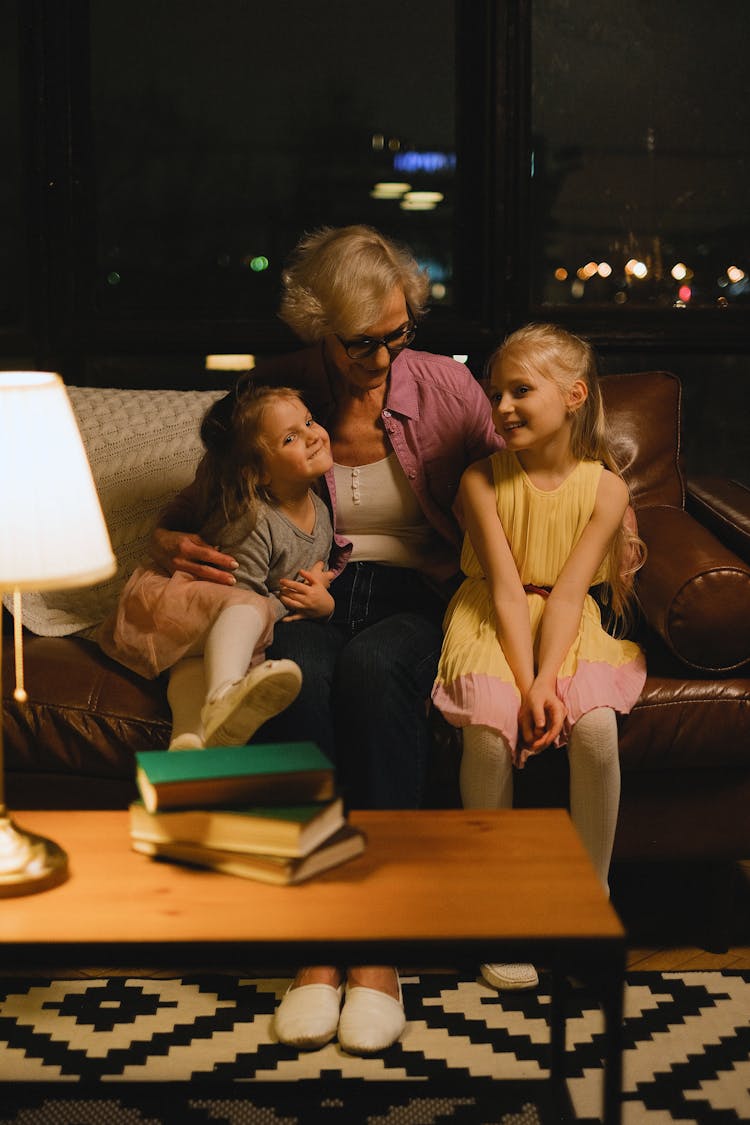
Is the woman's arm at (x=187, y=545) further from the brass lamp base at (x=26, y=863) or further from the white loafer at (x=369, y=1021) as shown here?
the brass lamp base at (x=26, y=863)

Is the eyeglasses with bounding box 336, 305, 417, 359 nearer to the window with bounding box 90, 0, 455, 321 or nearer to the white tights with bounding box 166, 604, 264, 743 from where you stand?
the white tights with bounding box 166, 604, 264, 743

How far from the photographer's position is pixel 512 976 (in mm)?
2025

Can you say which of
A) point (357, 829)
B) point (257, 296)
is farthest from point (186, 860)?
point (257, 296)

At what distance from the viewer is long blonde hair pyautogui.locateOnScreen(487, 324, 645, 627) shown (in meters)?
2.22

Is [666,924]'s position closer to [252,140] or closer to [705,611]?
[705,611]

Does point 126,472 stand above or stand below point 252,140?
below

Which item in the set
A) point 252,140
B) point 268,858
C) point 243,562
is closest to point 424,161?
point 252,140

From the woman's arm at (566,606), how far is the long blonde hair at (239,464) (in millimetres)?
575

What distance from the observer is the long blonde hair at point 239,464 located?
2.29 metres

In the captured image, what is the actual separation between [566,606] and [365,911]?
0.98 metres

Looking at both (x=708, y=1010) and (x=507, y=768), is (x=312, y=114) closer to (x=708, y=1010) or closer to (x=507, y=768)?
(x=507, y=768)

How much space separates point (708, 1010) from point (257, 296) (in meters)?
2.11

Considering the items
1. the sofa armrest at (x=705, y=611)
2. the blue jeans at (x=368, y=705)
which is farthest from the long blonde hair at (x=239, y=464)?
the sofa armrest at (x=705, y=611)

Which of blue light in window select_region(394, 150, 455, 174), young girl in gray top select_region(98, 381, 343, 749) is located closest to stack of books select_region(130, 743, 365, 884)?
young girl in gray top select_region(98, 381, 343, 749)
